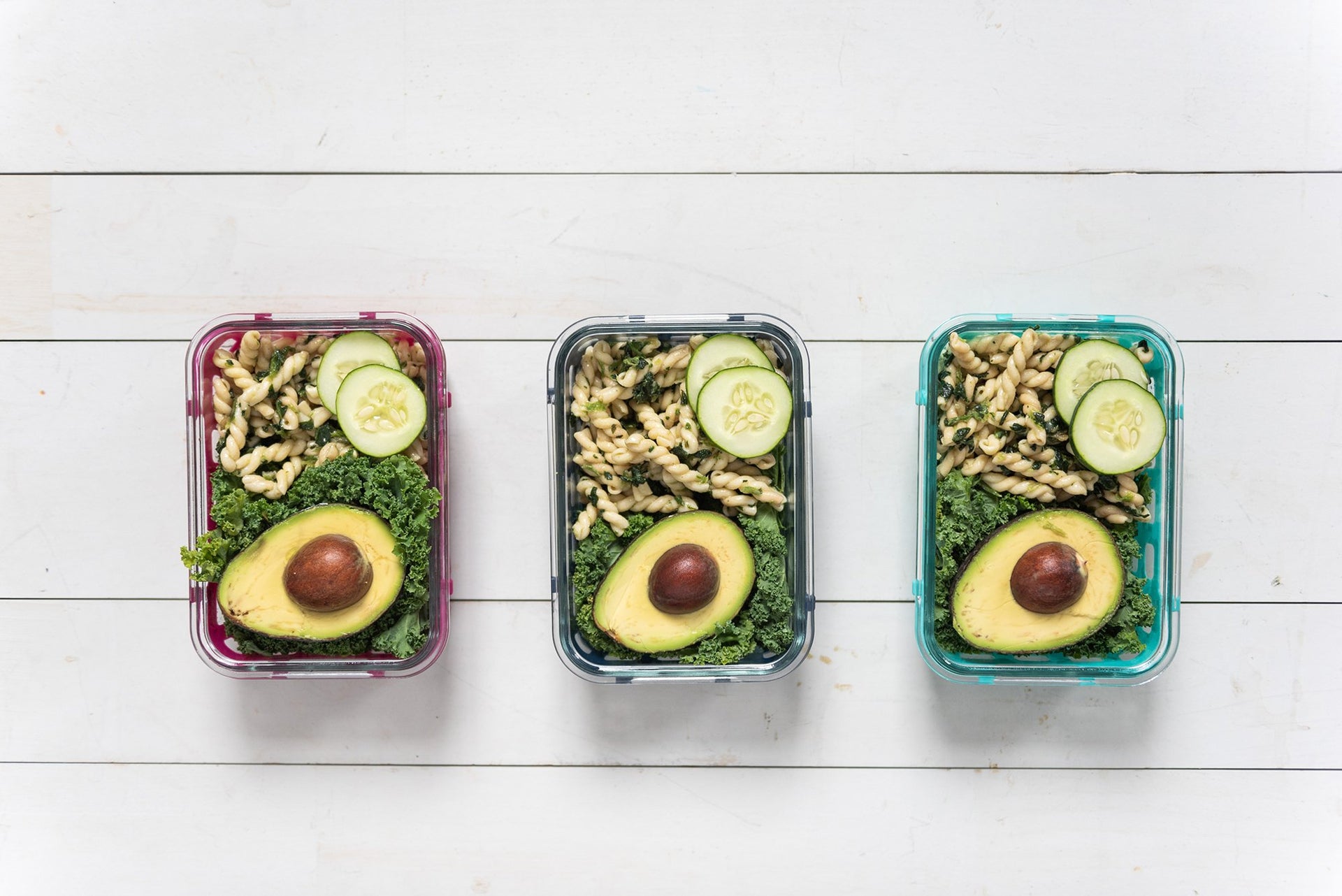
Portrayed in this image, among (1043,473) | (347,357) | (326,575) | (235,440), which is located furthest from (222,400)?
(1043,473)

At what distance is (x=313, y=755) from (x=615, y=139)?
138cm

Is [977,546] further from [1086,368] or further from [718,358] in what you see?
[718,358]

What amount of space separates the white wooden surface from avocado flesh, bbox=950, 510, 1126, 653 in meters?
0.23

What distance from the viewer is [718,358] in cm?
143

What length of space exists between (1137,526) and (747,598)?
736 millimetres

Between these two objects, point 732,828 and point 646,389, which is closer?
point 646,389

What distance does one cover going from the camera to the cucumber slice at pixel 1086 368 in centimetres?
142

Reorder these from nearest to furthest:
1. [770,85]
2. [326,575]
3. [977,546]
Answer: [326,575] < [977,546] < [770,85]

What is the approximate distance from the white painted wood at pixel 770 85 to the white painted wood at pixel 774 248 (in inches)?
2.1

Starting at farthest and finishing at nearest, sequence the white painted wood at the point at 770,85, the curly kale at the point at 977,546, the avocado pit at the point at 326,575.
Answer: the white painted wood at the point at 770,85 → the curly kale at the point at 977,546 → the avocado pit at the point at 326,575

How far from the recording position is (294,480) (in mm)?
1440

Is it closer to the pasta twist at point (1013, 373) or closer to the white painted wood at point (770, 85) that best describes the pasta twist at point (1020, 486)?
the pasta twist at point (1013, 373)

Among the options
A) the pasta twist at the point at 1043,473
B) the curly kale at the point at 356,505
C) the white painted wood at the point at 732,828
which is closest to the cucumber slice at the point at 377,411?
the curly kale at the point at 356,505

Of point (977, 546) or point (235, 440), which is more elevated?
point (235, 440)
